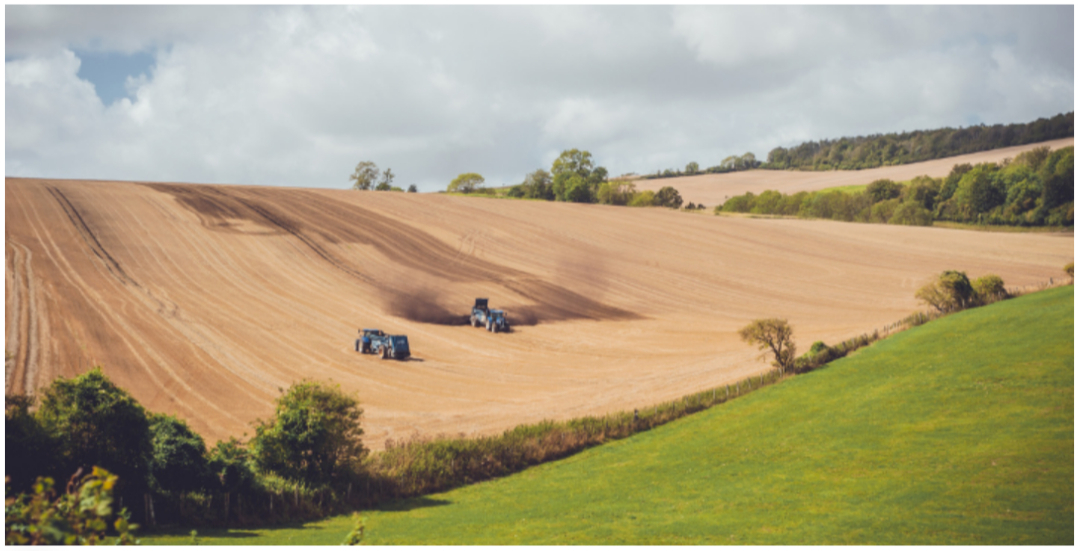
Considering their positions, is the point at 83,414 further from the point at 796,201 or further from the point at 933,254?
the point at 796,201

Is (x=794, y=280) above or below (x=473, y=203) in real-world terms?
below

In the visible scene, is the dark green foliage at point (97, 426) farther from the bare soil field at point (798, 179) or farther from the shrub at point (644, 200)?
the bare soil field at point (798, 179)

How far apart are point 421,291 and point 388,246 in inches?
547

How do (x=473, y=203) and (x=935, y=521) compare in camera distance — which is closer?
(x=935, y=521)

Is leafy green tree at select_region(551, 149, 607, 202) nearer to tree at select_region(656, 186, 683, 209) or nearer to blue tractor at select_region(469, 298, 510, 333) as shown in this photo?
tree at select_region(656, 186, 683, 209)

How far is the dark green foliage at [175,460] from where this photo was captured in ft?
68.6

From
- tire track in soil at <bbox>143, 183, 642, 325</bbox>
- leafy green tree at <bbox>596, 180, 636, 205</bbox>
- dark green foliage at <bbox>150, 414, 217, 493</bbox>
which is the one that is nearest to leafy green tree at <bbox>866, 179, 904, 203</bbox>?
leafy green tree at <bbox>596, 180, 636, 205</bbox>

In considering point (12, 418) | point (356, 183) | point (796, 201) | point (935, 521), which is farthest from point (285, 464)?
point (796, 201)

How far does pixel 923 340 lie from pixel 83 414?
1487 inches

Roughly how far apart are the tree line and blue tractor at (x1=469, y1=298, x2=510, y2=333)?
84979 millimetres

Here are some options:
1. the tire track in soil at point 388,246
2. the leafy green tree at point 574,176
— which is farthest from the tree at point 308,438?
the leafy green tree at point 574,176

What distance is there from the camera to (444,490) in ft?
88.3

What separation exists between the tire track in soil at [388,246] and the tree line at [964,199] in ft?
237

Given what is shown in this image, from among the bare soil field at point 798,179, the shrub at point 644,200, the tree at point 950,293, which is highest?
the bare soil field at point 798,179
